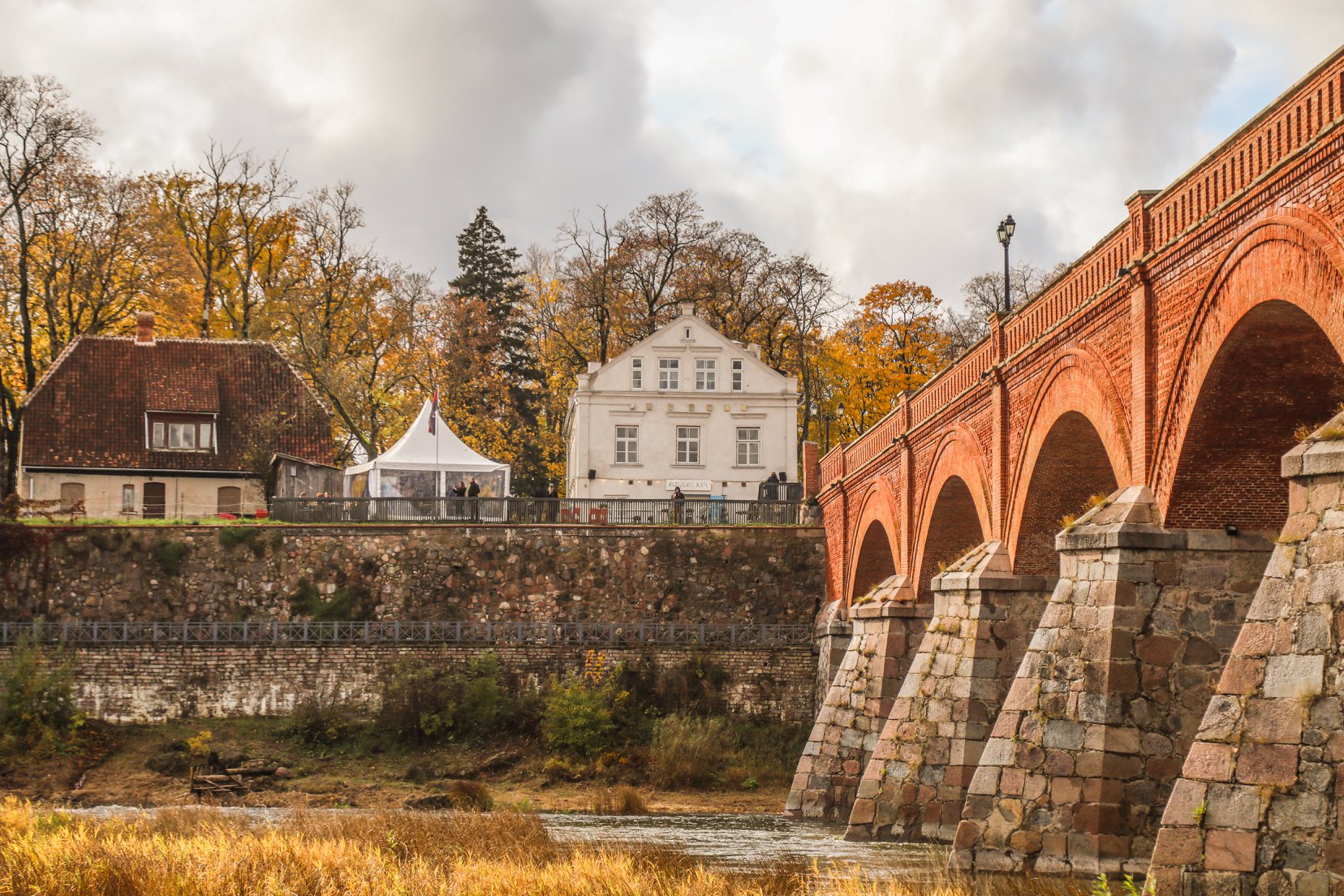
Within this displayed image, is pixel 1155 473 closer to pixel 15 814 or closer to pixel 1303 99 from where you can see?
pixel 1303 99

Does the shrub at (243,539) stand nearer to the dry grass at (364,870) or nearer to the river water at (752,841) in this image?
the river water at (752,841)

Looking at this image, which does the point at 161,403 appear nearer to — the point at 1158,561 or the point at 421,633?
the point at 421,633

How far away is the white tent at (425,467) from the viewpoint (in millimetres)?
46688

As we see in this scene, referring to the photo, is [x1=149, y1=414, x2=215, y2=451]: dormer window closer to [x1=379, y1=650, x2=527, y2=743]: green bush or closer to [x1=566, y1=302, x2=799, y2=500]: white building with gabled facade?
[x1=566, y1=302, x2=799, y2=500]: white building with gabled facade

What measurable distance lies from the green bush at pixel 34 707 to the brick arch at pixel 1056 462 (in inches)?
965

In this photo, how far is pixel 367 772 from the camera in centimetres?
3659

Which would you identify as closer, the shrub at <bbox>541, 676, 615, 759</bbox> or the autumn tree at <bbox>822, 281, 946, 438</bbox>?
the shrub at <bbox>541, 676, 615, 759</bbox>

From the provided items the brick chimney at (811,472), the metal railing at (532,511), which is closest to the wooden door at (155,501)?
the metal railing at (532,511)

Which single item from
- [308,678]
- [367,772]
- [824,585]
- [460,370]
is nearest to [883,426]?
[824,585]

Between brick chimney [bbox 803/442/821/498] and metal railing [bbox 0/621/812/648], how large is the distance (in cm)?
429

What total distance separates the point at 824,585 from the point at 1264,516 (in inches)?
1088

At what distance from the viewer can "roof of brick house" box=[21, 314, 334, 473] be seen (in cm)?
A: 4741

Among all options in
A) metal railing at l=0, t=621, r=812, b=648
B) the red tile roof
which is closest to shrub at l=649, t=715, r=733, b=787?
metal railing at l=0, t=621, r=812, b=648

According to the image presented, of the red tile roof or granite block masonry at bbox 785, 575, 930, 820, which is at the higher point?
the red tile roof
